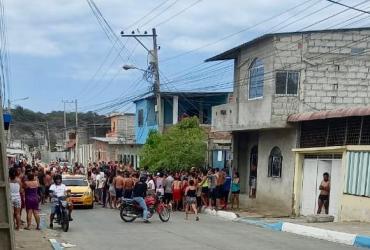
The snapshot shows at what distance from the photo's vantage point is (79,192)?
84.7 feet

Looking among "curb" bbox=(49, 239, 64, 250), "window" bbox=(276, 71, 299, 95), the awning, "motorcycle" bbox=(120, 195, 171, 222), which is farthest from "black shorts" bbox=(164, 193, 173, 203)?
the awning

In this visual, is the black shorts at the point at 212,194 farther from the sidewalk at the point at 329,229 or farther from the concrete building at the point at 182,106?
the concrete building at the point at 182,106

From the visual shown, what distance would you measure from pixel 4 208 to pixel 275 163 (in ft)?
65.6

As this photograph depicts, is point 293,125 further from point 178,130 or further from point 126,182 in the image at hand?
point 178,130

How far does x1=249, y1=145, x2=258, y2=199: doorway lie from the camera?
27.4 meters

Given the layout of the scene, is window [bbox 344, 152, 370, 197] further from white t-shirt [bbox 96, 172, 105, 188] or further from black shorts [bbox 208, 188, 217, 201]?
white t-shirt [bbox 96, 172, 105, 188]

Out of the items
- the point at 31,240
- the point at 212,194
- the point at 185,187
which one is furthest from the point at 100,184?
the point at 31,240

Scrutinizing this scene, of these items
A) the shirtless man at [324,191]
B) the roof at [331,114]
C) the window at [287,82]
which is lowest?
the shirtless man at [324,191]

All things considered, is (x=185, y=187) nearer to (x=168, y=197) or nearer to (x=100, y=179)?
(x=168, y=197)

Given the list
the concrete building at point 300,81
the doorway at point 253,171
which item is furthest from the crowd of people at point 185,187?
the concrete building at point 300,81

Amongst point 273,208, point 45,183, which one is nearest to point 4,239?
point 273,208

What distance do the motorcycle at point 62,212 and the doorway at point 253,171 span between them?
1220 cm

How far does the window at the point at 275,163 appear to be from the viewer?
23825 mm

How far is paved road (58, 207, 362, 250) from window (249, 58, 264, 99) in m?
6.86
